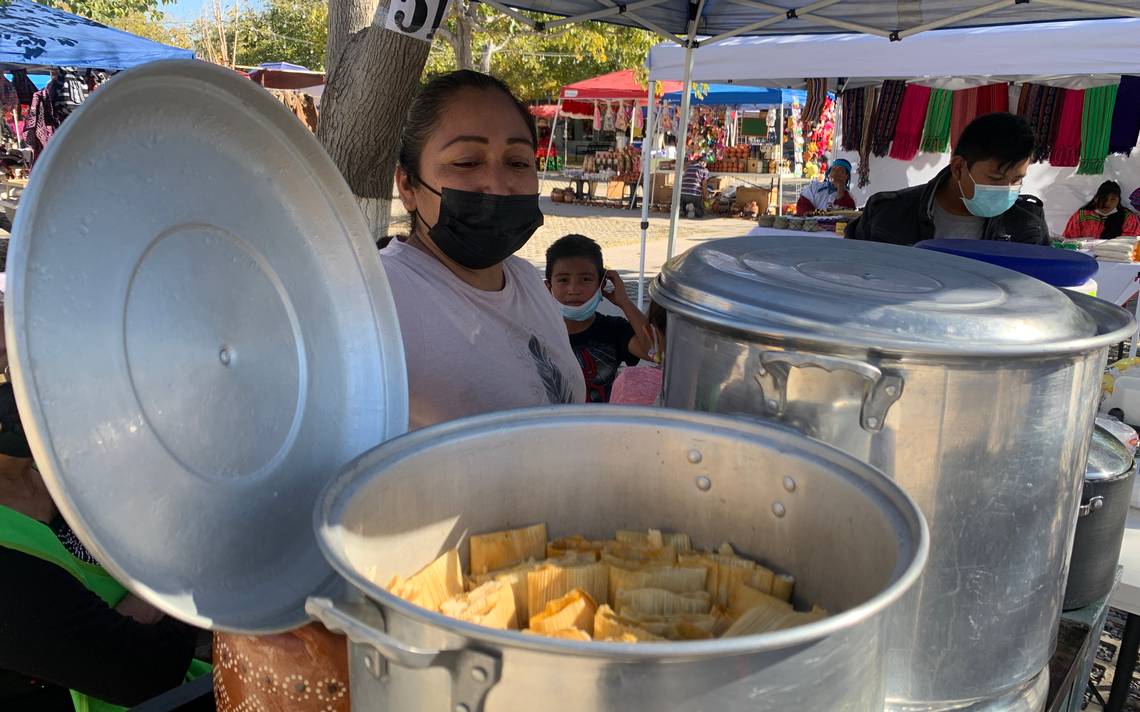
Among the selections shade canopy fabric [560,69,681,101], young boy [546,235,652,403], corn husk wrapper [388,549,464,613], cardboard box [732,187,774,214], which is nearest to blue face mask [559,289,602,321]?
young boy [546,235,652,403]

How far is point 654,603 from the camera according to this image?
963 millimetres

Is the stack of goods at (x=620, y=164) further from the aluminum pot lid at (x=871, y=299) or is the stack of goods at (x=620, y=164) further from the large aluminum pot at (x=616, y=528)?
the large aluminum pot at (x=616, y=528)

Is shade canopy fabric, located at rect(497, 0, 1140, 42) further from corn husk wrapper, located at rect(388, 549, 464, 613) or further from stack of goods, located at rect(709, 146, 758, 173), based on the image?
stack of goods, located at rect(709, 146, 758, 173)

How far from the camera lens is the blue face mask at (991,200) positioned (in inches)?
136

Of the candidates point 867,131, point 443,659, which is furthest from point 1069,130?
point 443,659

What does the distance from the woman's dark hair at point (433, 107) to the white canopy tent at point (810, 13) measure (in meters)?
2.55

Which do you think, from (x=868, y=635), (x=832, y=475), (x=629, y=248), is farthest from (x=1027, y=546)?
(x=629, y=248)

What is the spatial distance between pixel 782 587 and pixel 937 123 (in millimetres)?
10438

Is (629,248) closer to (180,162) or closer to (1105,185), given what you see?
(1105,185)

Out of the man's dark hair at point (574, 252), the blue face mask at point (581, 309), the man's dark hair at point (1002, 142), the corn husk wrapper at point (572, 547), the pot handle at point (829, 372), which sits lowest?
the blue face mask at point (581, 309)

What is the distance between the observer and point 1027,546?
1191 mm

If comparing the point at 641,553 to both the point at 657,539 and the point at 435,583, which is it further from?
the point at 435,583

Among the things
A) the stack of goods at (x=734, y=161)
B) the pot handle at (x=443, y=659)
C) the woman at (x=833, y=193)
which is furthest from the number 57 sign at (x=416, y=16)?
the stack of goods at (x=734, y=161)

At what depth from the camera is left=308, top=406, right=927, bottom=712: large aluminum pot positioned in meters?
0.65
